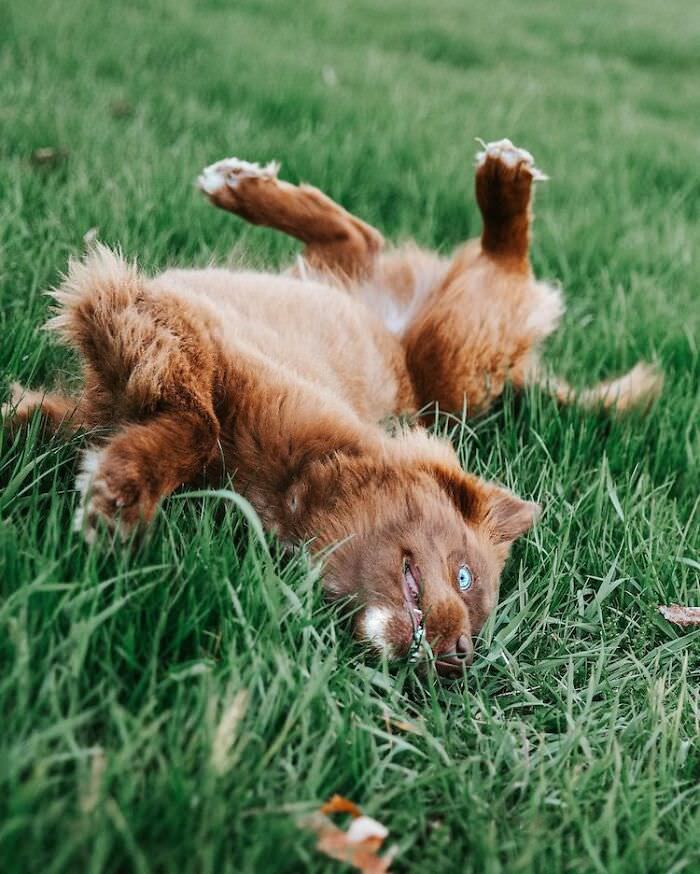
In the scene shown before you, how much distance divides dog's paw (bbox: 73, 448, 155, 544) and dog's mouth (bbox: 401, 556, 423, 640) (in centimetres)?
62

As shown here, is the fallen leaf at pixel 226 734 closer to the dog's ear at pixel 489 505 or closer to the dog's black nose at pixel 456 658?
the dog's black nose at pixel 456 658

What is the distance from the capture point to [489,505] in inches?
95.3

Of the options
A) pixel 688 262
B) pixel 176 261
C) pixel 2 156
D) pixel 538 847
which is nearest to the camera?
pixel 538 847

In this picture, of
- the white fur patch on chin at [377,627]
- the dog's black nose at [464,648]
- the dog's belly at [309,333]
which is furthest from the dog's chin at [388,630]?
the dog's belly at [309,333]

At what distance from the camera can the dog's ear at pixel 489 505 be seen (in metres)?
2.41

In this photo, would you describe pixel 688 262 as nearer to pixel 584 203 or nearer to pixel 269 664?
pixel 584 203

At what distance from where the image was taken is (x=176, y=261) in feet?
11.3

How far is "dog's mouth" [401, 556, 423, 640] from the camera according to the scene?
6.82 ft

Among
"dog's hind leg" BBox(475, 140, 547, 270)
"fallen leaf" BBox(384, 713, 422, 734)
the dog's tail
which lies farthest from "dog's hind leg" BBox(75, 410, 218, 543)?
"dog's hind leg" BBox(475, 140, 547, 270)

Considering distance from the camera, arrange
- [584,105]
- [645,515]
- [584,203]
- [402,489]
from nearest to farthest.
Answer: [402,489], [645,515], [584,203], [584,105]

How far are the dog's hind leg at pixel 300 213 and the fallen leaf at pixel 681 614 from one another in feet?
5.77

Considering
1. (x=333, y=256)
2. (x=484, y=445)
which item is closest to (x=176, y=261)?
(x=333, y=256)

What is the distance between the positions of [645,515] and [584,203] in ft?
8.98

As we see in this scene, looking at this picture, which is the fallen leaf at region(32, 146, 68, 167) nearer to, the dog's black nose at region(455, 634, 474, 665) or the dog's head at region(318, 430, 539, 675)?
the dog's head at region(318, 430, 539, 675)
